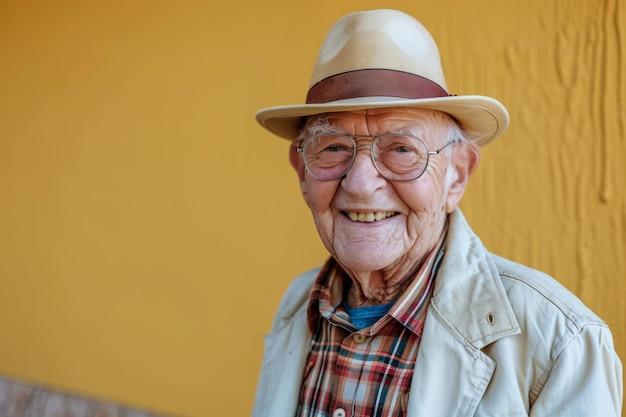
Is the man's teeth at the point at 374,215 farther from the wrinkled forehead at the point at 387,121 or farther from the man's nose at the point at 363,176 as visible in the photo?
the wrinkled forehead at the point at 387,121

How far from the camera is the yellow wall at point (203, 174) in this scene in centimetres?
242

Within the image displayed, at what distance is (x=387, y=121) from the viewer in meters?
1.60

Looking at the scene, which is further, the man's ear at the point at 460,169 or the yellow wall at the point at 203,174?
the yellow wall at the point at 203,174

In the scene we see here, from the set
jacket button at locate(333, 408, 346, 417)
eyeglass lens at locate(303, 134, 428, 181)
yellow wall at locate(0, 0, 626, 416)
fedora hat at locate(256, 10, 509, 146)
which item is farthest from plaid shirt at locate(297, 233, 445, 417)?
yellow wall at locate(0, 0, 626, 416)

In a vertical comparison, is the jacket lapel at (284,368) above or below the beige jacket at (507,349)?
below

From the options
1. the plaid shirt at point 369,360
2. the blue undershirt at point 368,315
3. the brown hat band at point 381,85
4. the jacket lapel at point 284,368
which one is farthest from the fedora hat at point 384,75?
the jacket lapel at point 284,368

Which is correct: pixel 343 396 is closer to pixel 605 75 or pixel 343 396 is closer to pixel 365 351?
pixel 365 351

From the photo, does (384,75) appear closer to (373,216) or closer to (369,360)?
(373,216)

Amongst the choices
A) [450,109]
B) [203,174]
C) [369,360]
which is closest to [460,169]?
[450,109]

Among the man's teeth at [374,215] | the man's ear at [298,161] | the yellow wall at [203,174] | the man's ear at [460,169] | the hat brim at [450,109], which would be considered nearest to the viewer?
the hat brim at [450,109]

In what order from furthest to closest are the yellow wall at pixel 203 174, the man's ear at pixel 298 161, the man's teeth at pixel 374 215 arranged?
the yellow wall at pixel 203 174, the man's ear at pixel 298 161, the man's teeth at pixel 374 215

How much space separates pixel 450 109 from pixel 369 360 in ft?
2.22

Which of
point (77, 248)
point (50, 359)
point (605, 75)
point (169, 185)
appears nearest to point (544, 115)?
point (605, 75)

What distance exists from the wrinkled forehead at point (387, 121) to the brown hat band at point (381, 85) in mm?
40
